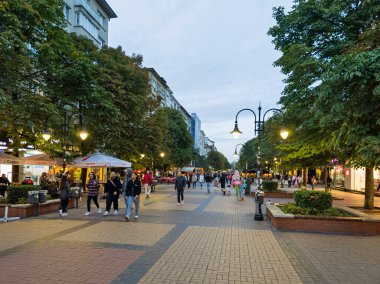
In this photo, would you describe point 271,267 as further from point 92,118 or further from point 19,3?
point 92,118

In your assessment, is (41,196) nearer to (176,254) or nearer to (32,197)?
(32,197)

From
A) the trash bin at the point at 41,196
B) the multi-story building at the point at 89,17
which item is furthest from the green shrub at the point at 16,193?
the multi-story building at the point at 89,17

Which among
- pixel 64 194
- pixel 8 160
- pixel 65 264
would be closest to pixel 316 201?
pixel 65 264

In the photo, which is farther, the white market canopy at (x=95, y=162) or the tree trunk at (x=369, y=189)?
the white market canopy at (x=95, y=162)

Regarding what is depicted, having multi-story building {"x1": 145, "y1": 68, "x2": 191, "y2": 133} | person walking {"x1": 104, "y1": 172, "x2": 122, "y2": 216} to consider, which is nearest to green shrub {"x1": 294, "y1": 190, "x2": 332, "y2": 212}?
person walking {"x1": 104, "y1": 172, "x2": 122, "y2": 216}

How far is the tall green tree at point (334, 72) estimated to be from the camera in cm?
856

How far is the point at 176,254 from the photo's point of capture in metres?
7.87

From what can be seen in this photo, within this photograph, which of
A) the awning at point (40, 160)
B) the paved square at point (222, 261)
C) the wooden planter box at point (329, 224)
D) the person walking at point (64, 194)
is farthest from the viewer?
the awning at point (40, 160)

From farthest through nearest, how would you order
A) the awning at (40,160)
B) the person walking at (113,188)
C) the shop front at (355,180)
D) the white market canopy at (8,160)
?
the shop front at (355,180)
the awning at (40,160)
the white market canopy at (8,160)
the person walking at (113,188)

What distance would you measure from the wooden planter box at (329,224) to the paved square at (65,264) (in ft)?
17.2

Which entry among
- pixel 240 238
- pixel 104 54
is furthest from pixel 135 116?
pixel 240 238

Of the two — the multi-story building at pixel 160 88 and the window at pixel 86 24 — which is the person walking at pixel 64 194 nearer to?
the window at pixel 86 24

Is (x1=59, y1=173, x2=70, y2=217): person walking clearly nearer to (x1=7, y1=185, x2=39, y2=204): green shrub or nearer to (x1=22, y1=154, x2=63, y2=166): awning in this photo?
(x1=7, y1=185, x2=39, y2=204): green shrub

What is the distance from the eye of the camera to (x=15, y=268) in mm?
6543
